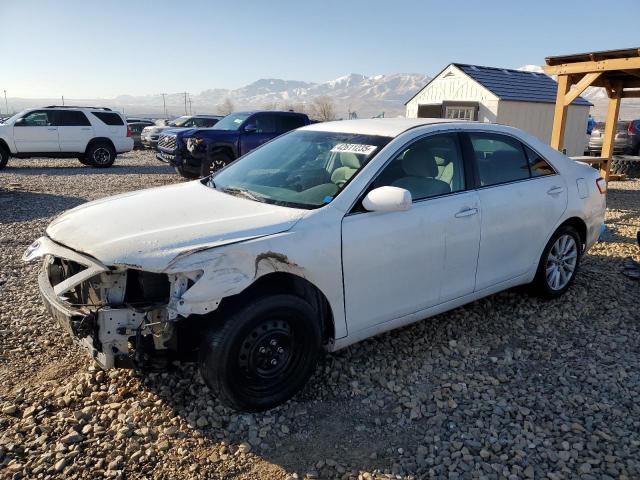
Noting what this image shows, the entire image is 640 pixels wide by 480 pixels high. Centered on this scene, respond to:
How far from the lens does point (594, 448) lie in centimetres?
280

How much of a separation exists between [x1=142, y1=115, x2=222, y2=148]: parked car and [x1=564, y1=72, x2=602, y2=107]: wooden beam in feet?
47.4

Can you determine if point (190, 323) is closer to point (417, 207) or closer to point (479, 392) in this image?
point (417, 207)

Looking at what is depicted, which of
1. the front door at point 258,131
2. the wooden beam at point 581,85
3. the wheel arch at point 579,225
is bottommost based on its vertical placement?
the wheel arch at point 579,225

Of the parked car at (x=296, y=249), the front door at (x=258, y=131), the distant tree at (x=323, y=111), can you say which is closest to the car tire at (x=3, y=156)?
the front door at (x=258, y=131)

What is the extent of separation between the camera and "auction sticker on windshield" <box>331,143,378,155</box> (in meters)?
3.51

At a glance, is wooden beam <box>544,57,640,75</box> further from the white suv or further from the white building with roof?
the white suv

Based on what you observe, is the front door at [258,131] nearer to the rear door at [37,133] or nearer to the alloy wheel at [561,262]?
the rear door at [37,133]

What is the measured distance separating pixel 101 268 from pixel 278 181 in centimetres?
140

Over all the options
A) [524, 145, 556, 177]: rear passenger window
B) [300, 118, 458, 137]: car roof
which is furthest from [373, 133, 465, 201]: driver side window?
[524, 145, 556, 177]: rear passenger window

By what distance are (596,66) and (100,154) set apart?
562 inches

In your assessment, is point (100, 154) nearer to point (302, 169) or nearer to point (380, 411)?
point (302, 169)

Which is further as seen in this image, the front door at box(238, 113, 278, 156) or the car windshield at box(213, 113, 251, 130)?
the car windshield at box(213, 113, 251, 130)

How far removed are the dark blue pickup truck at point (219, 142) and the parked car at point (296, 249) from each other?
8054 mm

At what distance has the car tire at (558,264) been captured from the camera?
4570 millimetres
